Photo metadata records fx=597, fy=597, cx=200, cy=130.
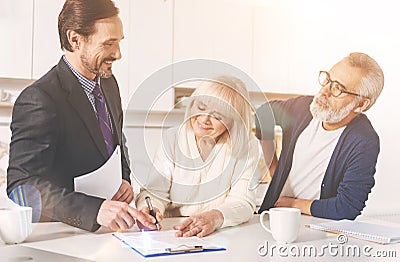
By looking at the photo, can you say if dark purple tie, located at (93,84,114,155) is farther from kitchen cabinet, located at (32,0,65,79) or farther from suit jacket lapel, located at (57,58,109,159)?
kitchen cabinet, located at (32,0,65,79)

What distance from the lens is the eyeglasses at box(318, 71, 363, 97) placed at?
2.34m

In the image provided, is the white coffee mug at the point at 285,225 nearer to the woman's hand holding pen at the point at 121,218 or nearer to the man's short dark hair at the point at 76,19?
the woman's hand holding pen at the point at 121,218

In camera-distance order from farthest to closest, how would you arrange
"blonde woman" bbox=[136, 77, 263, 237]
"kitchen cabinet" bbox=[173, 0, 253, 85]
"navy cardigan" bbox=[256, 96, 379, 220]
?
"navy cardigan" bbox=[256, 96, 379, 220], "kitchen cabinet" bbox=[173, 0, 253, 85], "blonde woman" bbox=[136, 77, 263, 237]

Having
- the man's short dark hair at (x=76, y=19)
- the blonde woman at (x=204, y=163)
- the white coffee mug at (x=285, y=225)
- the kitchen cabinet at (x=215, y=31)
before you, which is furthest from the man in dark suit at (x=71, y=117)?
the white coffee mug at (x=285, y=225)

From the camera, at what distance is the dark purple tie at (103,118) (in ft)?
6.31

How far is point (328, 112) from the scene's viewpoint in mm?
2320

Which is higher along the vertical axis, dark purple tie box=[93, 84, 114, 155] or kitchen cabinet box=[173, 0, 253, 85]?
kitchen cabinet box=[173, 0, 253, 85]

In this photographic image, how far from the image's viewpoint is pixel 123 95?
200 centimetres

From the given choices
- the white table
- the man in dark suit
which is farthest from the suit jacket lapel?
the white table

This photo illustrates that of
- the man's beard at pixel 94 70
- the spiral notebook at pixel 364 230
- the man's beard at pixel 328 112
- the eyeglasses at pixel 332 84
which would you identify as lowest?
the spiral notebook at pixel 364 230

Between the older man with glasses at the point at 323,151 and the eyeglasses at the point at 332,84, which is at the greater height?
the eyeglasses at the point at 332,84

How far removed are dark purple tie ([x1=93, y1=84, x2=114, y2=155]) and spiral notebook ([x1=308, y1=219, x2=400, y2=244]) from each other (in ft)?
2.27

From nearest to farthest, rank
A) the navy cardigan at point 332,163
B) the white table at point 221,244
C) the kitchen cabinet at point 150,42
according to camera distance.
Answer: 1. the white table at point 221,244
2. the kitchen cabinet at point 150,42
3. the navy cardigan at point 332,163

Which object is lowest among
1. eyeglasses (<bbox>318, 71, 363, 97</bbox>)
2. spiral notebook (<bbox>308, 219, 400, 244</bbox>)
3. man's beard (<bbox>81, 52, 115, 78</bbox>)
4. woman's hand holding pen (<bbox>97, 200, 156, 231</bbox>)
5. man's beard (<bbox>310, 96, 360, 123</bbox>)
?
spiral notebook (<bbox>308, 219, 400, 244</bbox>)
